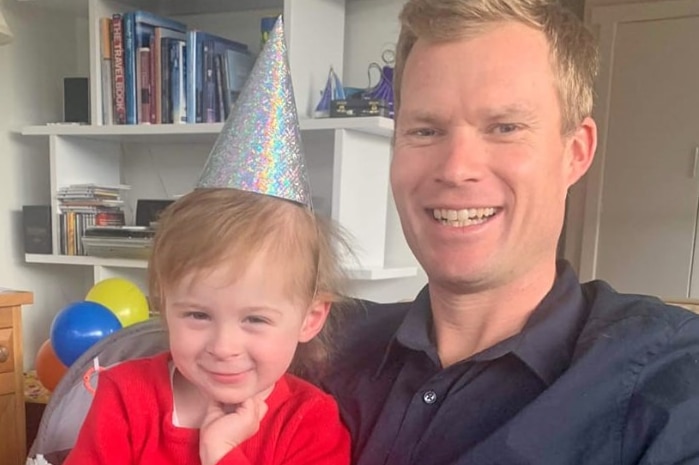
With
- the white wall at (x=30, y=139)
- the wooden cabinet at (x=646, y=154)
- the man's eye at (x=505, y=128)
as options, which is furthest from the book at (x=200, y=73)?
the wooden cabinet at (x=646, y=154)

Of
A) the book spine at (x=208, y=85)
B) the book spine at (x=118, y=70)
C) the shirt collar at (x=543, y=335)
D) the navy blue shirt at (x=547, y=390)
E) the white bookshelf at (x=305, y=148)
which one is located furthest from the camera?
the book spine at (x=118, y=70)

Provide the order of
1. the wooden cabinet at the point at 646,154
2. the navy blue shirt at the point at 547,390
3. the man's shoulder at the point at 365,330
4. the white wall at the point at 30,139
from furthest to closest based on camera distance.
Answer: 1. the wooden cabinet at the point at 646,154
2. the white wall at the point at 30,139
3. the man's shoulder at the point at 365,330
4. the navy blue shirt at the point at 547,390

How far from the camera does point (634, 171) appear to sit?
11.7 ft

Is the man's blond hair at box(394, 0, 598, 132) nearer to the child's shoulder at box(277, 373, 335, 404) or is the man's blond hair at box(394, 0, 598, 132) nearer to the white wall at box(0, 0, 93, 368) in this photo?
the child's shoulder at box(277, 373, 335, 404)

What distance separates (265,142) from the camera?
1.07 meters

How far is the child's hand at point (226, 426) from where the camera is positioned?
96 cm

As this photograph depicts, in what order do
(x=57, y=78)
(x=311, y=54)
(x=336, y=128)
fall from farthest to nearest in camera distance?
(x=57, y=78) < (x=311, y=54) < (x=336, y=128)

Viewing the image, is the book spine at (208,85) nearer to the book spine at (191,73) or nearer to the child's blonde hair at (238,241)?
the book spine at (191,73)

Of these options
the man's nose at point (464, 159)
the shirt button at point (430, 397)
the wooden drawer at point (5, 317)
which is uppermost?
the man's nose at point (464, 159)

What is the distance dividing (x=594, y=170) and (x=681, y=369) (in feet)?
9.66

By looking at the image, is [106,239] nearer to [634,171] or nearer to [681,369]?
[681,369]

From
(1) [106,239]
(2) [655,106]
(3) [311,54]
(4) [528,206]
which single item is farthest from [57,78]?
(2) [655,106]

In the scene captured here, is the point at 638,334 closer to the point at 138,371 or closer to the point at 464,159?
the point at 464,159

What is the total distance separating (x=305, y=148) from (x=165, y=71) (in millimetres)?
531
